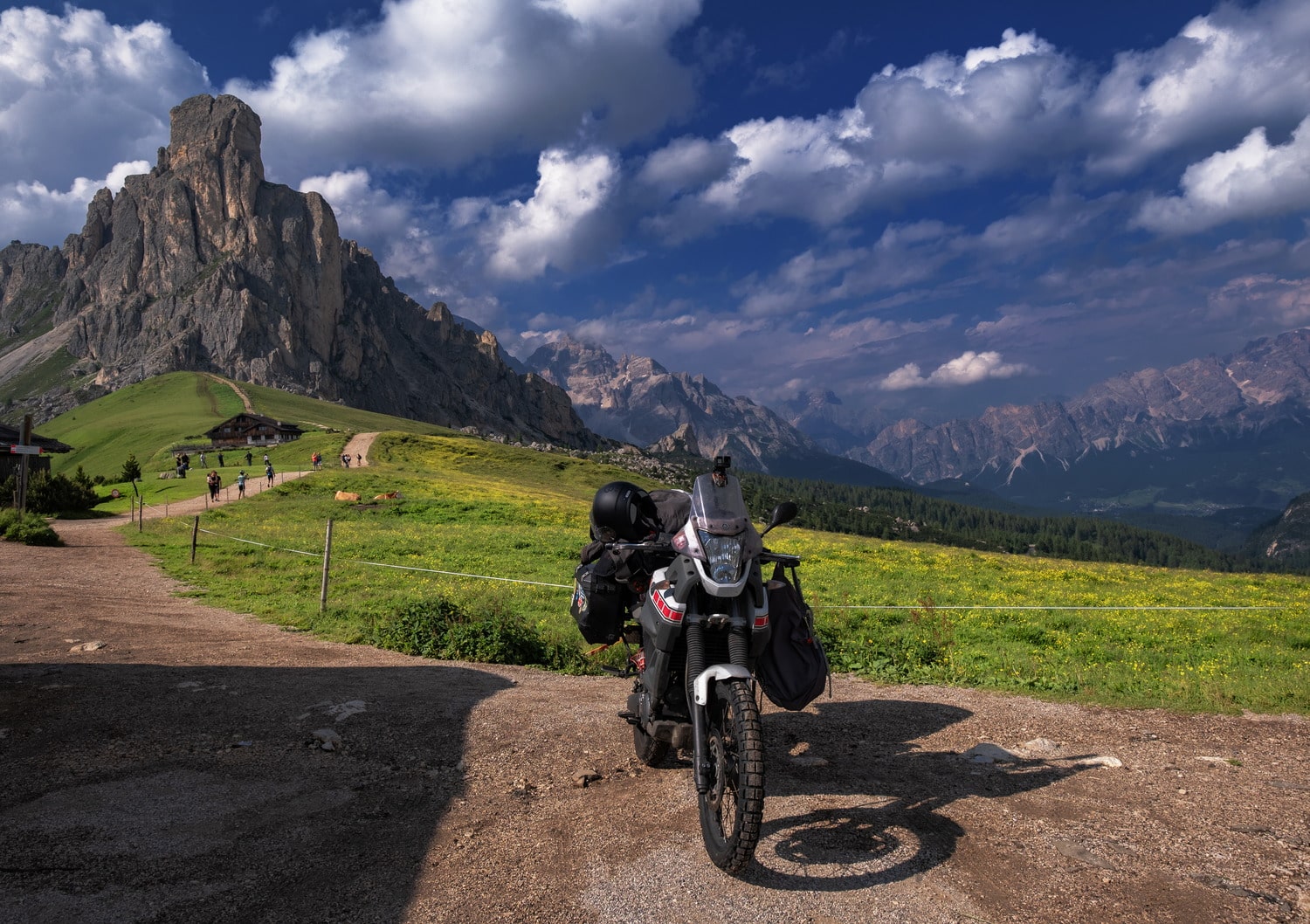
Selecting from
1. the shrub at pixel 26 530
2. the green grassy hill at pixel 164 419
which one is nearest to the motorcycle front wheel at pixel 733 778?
the shrub at pixel 26 530

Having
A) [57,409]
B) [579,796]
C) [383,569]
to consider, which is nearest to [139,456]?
[383,569]

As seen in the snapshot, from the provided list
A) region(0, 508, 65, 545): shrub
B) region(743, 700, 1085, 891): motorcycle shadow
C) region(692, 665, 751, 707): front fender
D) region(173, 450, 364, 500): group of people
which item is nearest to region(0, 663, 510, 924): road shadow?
region(692, 665, 751, 707): front fender

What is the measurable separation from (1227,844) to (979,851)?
1717 mm

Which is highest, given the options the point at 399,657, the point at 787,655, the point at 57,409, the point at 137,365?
the point at 137,365

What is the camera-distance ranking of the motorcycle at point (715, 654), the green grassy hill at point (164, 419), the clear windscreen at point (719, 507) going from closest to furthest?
the motorcycle at point (715, 654)
the clear windscreen at point (719, 507)
the green grassy hill at point (164, 419)

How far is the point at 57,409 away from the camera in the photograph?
180 m

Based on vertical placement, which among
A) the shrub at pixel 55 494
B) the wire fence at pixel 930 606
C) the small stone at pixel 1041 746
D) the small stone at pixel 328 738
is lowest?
the small stone at pixel 328 738

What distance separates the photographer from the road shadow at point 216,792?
13.3ft

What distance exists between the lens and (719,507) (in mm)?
5355

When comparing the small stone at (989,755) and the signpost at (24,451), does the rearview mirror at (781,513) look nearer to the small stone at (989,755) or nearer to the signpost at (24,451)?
the small stone at (989,755)

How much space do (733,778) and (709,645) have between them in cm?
93

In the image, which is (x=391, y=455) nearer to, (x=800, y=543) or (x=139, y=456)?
(x=139, y=456)

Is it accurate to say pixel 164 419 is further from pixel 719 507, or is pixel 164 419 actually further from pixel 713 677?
pixel 713 677

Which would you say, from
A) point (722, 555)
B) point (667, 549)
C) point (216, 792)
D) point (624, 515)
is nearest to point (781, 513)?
point (722, 555)
